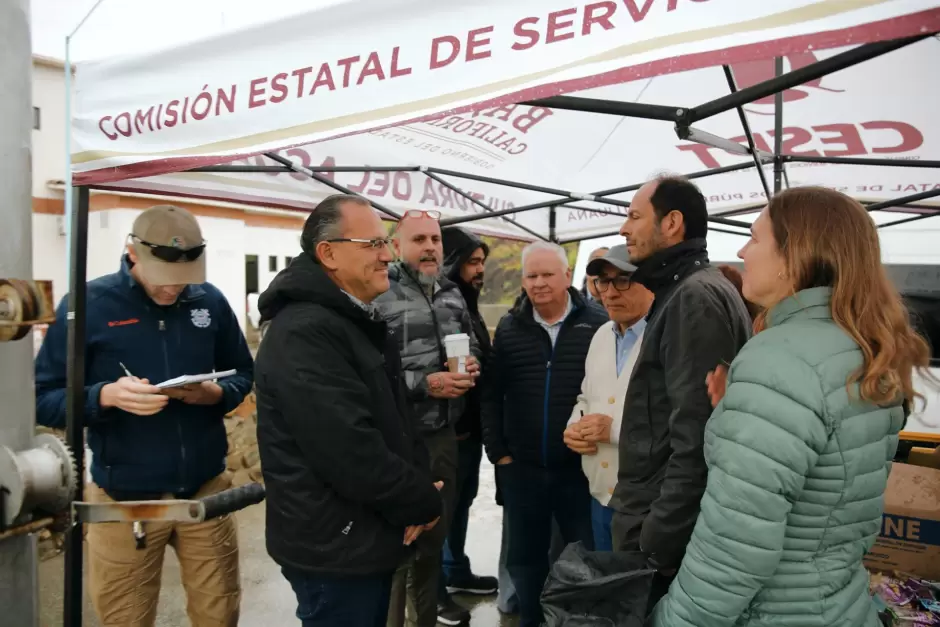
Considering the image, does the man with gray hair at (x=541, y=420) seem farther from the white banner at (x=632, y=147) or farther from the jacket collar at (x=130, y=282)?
the jacket collar at (x=130, y=282)

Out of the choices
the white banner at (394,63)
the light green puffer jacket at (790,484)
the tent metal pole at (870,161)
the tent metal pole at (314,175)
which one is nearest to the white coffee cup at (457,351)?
the tent metal pole at (314,175)

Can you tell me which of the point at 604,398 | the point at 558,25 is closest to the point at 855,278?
the point at 558,25

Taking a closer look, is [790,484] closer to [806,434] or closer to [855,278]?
[806,434]

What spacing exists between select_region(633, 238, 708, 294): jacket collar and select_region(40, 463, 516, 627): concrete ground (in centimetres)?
255

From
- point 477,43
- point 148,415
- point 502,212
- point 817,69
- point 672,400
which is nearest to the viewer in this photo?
point 477,43

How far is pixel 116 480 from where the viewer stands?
2578 mm

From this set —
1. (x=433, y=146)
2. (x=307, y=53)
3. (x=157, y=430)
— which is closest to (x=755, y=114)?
(x=433, y=146)

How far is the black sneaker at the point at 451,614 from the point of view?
3.79m

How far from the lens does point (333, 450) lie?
1917 mm

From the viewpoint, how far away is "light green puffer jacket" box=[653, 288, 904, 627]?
1386 mm

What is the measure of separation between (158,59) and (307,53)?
0.61 m

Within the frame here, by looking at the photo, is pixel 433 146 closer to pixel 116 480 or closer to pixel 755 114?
pixel 755 114

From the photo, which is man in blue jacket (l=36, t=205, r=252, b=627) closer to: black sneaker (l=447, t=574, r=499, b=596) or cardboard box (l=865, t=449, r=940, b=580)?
black sneaker (l=447, t=574, r=499, b=596)

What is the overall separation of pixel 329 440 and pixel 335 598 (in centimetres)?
54
